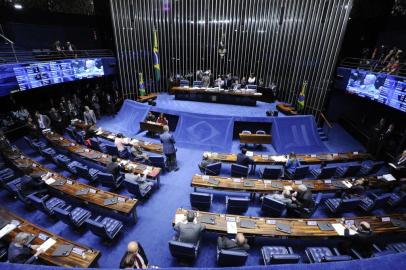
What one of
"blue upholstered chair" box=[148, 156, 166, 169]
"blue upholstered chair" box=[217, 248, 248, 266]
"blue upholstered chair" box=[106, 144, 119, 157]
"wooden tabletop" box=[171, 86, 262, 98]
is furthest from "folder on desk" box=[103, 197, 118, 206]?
"wooden tabletop" box=[171, 86, 262, 98]

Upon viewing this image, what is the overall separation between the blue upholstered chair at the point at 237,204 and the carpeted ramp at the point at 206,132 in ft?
14.6

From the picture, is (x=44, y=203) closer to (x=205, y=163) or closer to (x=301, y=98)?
(x=205, y=163)

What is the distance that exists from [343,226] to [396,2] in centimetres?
1333

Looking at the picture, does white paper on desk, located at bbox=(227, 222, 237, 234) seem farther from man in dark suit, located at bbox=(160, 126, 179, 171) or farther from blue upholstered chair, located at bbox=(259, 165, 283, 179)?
man in dark suit, located at bbox=(160, 126, 179, 171)

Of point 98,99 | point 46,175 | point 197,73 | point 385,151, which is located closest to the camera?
point 46,175

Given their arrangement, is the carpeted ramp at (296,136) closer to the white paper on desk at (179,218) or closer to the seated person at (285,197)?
the seated person at (285,197)

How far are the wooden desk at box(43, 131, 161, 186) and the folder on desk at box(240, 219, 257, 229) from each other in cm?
323

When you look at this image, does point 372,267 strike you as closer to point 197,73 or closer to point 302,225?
point 302,225

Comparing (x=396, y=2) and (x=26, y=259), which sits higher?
(x=396, y=2)

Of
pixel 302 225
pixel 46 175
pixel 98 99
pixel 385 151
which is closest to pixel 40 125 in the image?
pixel 98 99

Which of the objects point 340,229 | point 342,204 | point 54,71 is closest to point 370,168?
point 342,204

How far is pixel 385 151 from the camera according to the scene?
9.98 meters

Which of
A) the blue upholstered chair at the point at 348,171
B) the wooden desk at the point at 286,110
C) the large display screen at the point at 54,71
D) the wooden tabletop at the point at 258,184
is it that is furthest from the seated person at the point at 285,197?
the large display screen at the point at 54,71

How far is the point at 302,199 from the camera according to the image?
5711mm
